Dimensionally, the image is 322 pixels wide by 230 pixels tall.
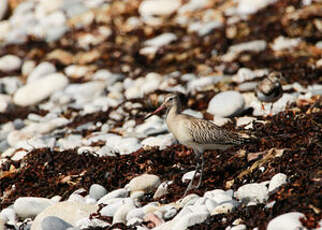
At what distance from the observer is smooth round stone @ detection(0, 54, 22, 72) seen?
13.8 metres

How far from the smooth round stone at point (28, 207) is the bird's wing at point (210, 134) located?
1755 mm

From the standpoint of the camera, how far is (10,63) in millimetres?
13867

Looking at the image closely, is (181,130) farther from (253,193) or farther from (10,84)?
(10,84)

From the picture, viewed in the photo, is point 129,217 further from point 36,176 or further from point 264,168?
point 36,176

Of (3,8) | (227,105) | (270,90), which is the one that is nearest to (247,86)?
(270,90)

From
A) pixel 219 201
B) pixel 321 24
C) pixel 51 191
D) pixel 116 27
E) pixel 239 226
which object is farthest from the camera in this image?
pixel 116 27

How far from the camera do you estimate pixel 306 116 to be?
8125 mm

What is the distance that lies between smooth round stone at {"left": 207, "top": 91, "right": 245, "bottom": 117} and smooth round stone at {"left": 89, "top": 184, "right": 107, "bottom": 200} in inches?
112

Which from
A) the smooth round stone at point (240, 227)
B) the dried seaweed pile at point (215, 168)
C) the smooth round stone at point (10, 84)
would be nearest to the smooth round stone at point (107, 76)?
the smooth round stone at point (10, 84)

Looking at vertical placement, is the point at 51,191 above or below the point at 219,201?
below

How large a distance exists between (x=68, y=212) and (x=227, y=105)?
374cm

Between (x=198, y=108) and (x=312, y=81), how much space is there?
194 cm

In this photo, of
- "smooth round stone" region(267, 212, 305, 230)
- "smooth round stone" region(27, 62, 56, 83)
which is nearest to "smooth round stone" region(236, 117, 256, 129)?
"smooth round stone" region(267, 212, 305, 230)

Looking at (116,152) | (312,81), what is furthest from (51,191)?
(312,81)
